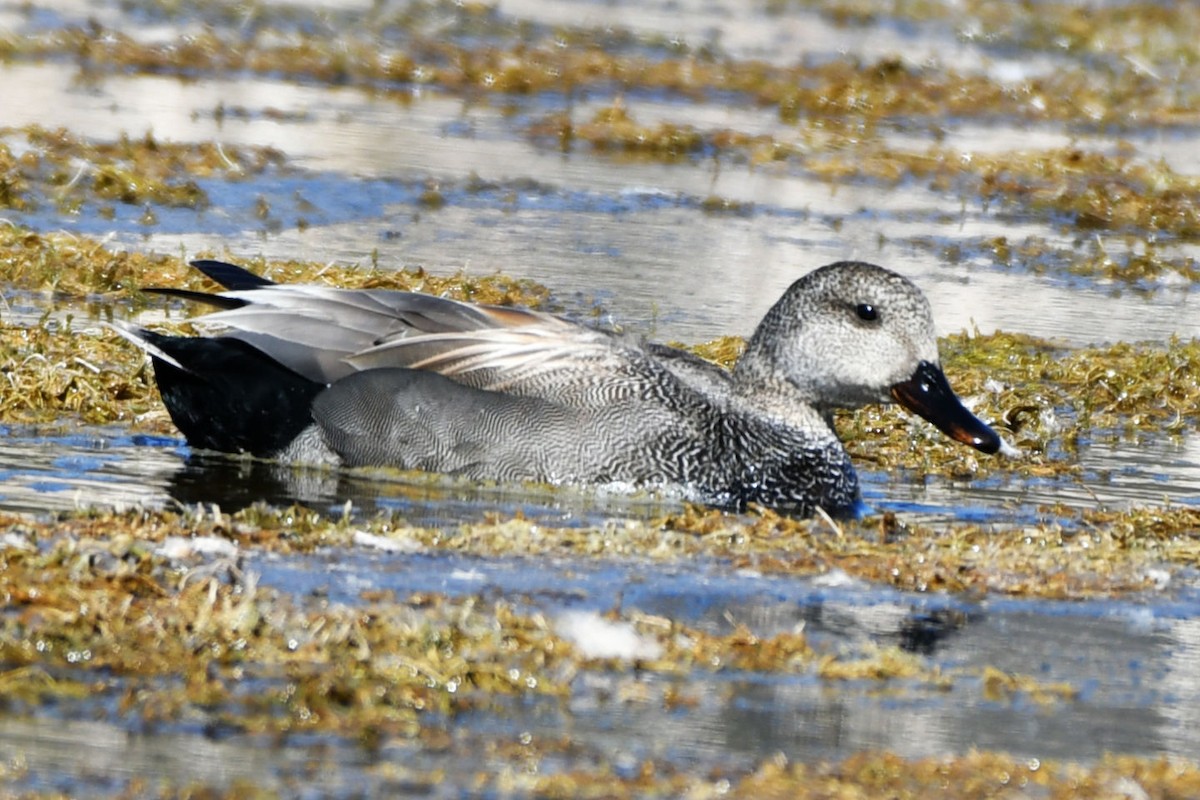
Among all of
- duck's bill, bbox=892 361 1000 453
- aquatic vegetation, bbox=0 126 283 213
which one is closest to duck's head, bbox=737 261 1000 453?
duck's bill, bbox=892 361 1000 453

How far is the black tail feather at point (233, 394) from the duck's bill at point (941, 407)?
2023mm

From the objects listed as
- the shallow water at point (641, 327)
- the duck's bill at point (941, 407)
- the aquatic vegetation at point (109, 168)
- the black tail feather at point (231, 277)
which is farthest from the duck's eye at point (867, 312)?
the aquatic vegetation at point (109, 168)

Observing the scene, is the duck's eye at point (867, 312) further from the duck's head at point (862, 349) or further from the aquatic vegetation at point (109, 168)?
the aquatic vegetation at point (109, 168)

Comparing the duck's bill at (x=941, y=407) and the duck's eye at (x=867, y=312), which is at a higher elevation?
the duck's eye at (x=867, y=312)

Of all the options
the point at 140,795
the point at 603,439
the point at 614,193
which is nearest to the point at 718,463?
the point at 603,439

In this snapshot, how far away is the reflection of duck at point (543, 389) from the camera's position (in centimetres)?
754

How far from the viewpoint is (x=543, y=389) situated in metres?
7.58

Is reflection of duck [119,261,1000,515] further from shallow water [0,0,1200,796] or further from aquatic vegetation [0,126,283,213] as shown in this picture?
aquatic vegetation [0,126,283,213]

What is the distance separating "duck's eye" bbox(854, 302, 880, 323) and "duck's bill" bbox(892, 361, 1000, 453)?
23 cm

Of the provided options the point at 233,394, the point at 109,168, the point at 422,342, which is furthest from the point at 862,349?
the point at 109,168

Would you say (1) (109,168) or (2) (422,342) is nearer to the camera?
(2) (422,342)

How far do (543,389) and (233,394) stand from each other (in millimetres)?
1050

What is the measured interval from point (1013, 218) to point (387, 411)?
27.4 feet

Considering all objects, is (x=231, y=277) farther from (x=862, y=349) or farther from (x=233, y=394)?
(x=862, y=349)
